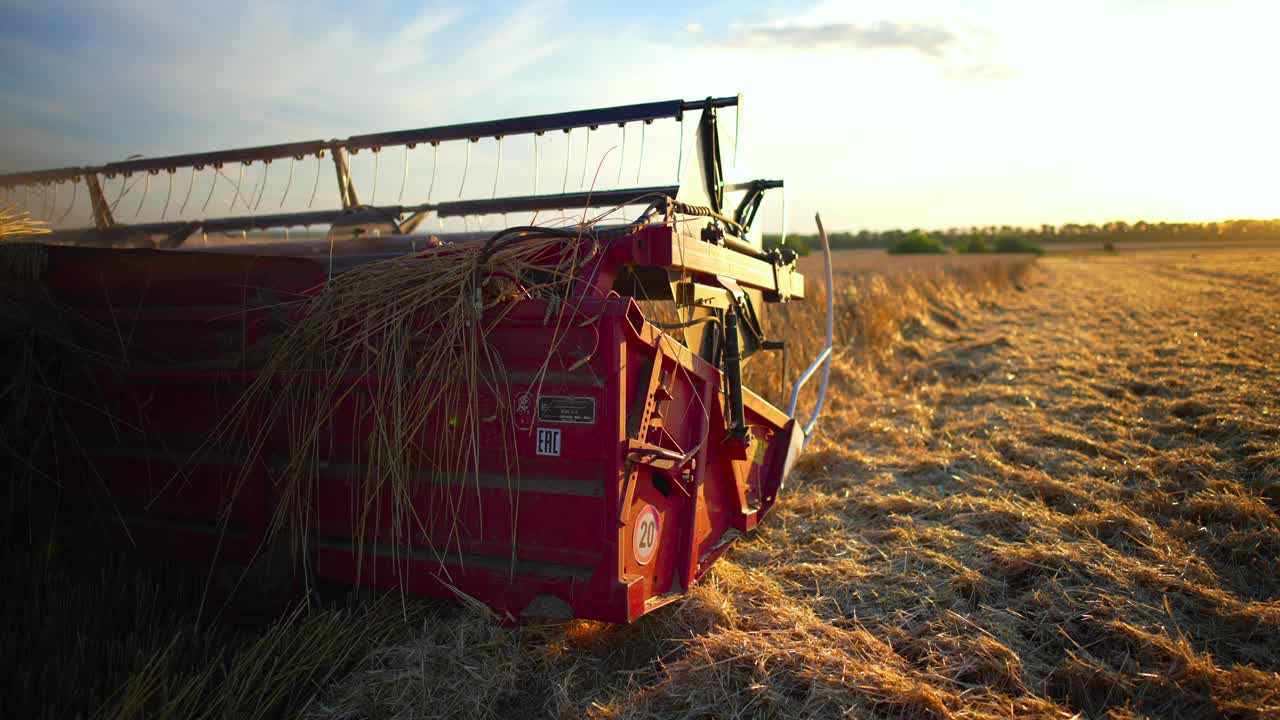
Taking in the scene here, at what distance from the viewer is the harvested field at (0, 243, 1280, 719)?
8.16 ft

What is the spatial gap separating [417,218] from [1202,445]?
5.48 metres

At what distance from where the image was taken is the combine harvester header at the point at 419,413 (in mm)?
2582

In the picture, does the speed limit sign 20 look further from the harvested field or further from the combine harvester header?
the harvested field

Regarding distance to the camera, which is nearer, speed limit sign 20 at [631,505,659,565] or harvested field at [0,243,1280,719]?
harvested field at [0,243,1280,719]

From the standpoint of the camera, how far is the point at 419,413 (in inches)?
103

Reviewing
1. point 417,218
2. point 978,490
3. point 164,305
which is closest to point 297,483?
point 164,305

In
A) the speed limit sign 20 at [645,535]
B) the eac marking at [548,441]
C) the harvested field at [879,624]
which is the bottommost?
the harvested field at [879,624]

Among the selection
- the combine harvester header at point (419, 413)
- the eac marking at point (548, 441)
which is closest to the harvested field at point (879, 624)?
the combine harvester header at point (419, 413)

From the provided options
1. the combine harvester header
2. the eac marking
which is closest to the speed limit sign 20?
the combine harvester header

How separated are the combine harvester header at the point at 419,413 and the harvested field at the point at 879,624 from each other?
0.79ft

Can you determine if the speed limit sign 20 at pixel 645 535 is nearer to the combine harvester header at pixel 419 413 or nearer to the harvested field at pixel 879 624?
the combine harvester header at pixel 419 413

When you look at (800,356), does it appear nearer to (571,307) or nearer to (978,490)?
(978,490)

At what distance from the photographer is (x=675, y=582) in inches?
118

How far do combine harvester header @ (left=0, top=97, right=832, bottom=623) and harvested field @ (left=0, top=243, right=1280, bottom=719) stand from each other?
0.79 feet
